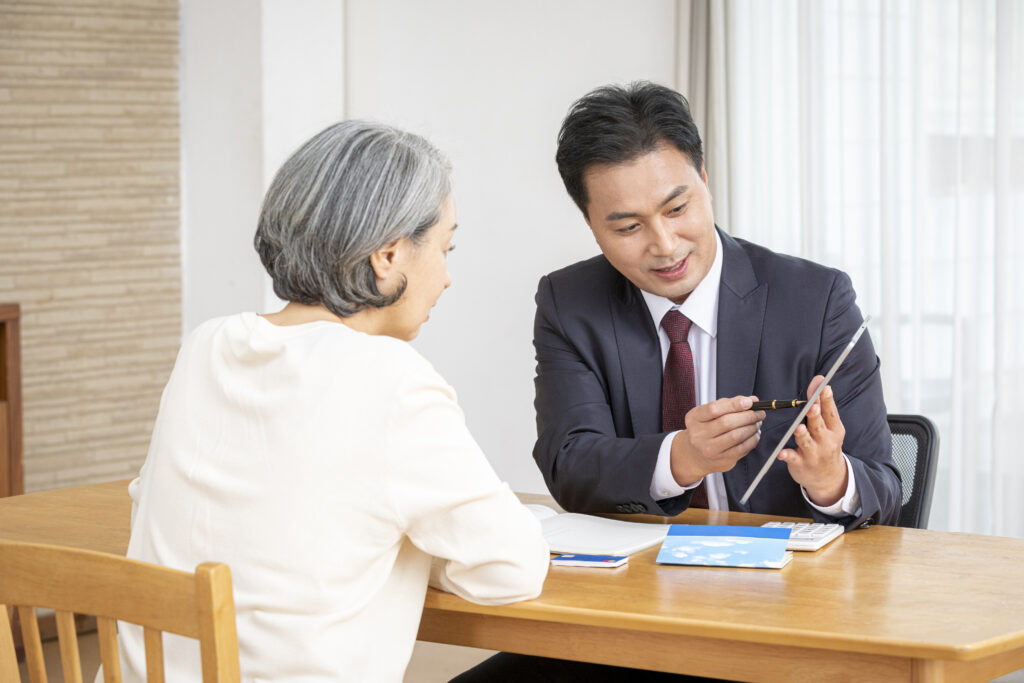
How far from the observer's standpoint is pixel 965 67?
3404mm

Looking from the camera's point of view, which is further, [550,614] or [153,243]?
[153,243]

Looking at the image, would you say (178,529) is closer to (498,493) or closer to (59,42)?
(498,493)

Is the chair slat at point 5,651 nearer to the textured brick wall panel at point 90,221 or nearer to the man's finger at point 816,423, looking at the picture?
the man's finger at point 816,423

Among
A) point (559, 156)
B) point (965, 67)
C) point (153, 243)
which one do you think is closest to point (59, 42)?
point (153, 243)

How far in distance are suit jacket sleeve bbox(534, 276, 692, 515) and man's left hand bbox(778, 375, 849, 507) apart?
0.26m

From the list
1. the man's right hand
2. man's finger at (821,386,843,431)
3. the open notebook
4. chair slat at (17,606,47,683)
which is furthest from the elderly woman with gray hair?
man's finger at (821,386,843,431)

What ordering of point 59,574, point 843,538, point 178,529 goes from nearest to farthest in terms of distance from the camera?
point 59,574 → point 178,529 → point 843,538

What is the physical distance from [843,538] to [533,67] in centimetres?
288

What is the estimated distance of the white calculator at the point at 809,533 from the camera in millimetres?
1719

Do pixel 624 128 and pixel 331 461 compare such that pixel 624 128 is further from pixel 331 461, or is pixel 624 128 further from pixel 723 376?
pixel 331 461

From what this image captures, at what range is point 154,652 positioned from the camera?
1221mm

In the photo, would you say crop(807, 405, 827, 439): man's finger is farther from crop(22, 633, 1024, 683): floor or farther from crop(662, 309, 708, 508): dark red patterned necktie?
crop(22, 633, 1024, 683): floor

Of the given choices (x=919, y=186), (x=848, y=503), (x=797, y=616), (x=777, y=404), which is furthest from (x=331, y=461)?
(x=919, y=186)

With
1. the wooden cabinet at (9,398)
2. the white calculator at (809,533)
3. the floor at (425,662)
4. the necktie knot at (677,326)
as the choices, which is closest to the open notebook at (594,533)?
the white calculator at (809,533)
